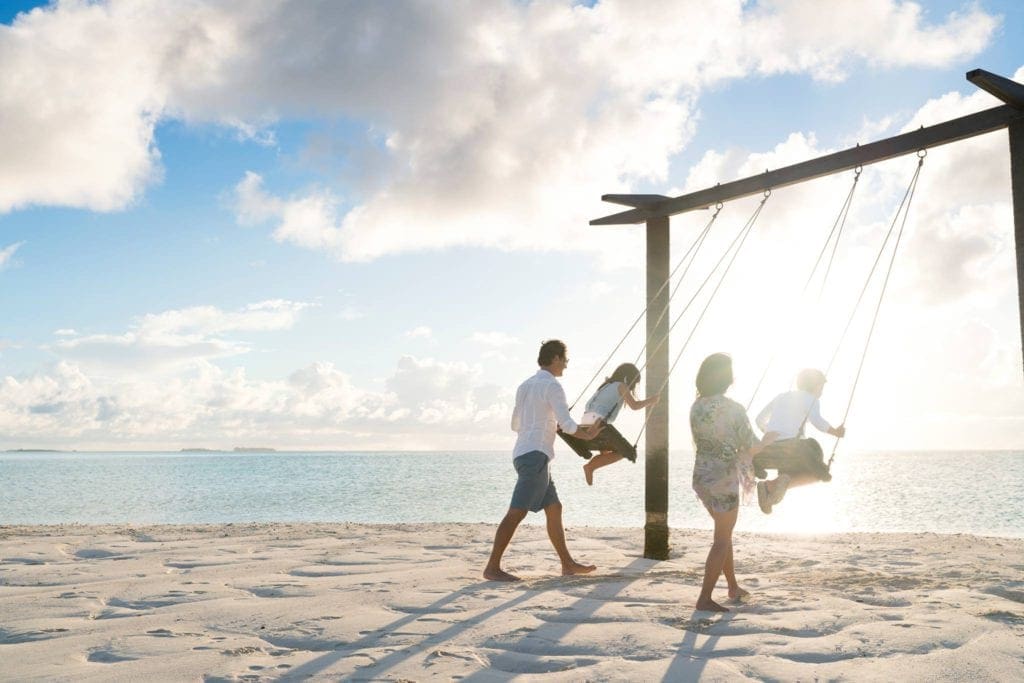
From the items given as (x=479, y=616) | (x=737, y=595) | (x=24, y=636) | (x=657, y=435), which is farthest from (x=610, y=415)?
(x=24, y=636)

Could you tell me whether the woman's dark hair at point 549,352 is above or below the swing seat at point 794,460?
above

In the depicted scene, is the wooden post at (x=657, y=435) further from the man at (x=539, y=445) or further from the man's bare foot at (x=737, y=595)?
the man's bare foot at (x=737, y=595)

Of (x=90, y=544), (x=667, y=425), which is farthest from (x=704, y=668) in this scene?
(x=90, y=544)

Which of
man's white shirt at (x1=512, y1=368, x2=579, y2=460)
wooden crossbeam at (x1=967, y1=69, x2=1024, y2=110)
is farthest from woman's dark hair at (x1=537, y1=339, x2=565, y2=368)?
wooden crossbeam at (x1=967, y1=69, x2=1024, y2=110)

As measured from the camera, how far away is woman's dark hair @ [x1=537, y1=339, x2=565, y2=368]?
6379 mm

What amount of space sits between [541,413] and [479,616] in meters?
1.92

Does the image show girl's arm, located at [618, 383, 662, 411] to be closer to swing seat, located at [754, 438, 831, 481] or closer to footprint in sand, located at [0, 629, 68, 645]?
Answer: swing seat, located at [754, 438, 831, 481]

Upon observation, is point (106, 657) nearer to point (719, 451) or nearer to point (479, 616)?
point (479, 616)

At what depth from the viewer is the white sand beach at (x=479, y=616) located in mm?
3686

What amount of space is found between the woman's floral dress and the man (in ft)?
4.07

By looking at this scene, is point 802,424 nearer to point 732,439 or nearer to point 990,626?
point 732,439

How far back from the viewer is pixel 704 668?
12.0 feet

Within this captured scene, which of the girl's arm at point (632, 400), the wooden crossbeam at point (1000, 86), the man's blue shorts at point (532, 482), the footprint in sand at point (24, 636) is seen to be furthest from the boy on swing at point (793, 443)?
the footprint in sand at point (24, 636)

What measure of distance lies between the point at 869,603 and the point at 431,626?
293 cm
